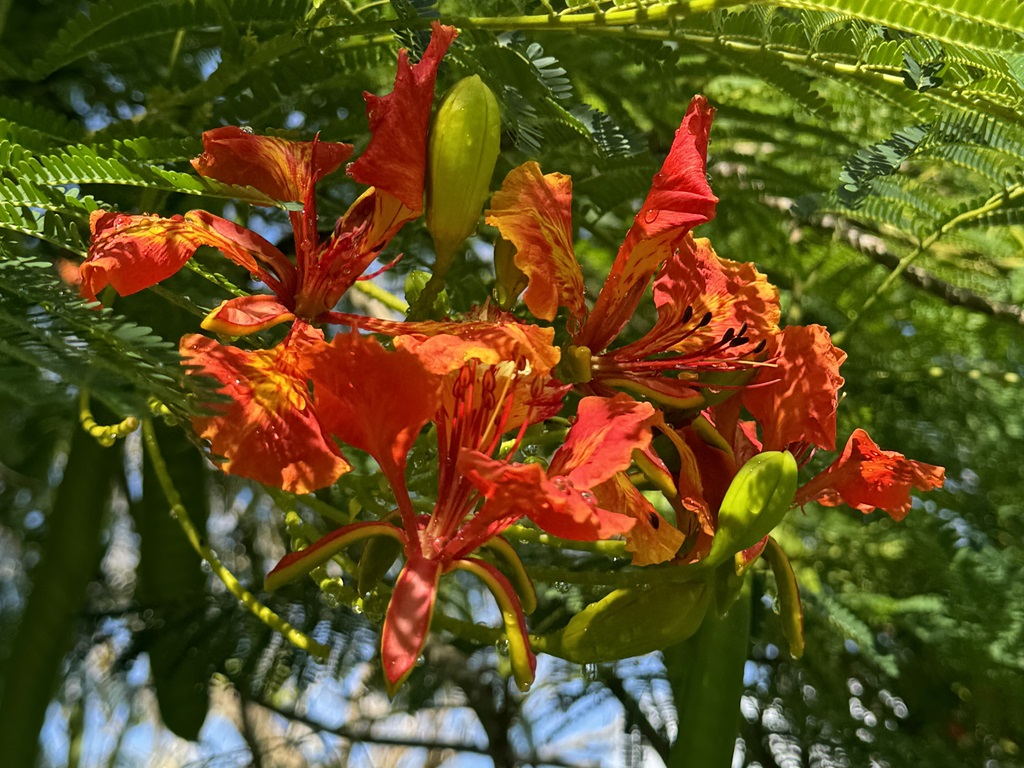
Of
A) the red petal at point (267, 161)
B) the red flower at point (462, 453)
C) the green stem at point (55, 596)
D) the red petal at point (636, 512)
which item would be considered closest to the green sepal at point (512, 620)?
the red flower at point (462, 453)

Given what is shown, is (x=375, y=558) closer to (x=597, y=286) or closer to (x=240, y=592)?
(x=240, y=592)

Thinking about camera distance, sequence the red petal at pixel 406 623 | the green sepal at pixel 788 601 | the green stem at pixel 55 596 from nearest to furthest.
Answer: the red petal at pixel 406 623 → the green sepal at pixel 788 601 → the green stem at pixel 55 596

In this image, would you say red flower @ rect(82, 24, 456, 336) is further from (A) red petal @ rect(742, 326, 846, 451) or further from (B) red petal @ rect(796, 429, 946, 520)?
(B) red petal @ rect(796, 429, 946, 520)

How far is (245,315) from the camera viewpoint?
2.54 ft

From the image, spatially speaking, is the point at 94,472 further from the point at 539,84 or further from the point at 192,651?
the point at 539,84

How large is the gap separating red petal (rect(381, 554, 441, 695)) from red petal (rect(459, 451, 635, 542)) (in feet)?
0.25

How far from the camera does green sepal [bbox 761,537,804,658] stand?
89cm

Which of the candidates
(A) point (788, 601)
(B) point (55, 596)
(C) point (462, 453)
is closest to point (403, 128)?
(C) point (462, 453)

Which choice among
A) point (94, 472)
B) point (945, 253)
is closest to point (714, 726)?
point (94, 472)

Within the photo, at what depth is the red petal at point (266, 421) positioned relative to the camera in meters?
0.69

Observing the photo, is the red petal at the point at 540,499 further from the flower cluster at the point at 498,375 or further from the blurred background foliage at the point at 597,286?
the blurred background foliage at the point at 597,286

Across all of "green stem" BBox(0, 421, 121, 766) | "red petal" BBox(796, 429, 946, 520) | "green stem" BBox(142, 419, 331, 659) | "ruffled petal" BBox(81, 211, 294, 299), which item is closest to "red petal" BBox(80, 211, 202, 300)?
"ruffled petal" BBox(81, 211, 294, 299)

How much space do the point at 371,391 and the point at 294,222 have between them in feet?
0.85

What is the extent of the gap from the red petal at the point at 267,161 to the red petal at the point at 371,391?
0.21 m
